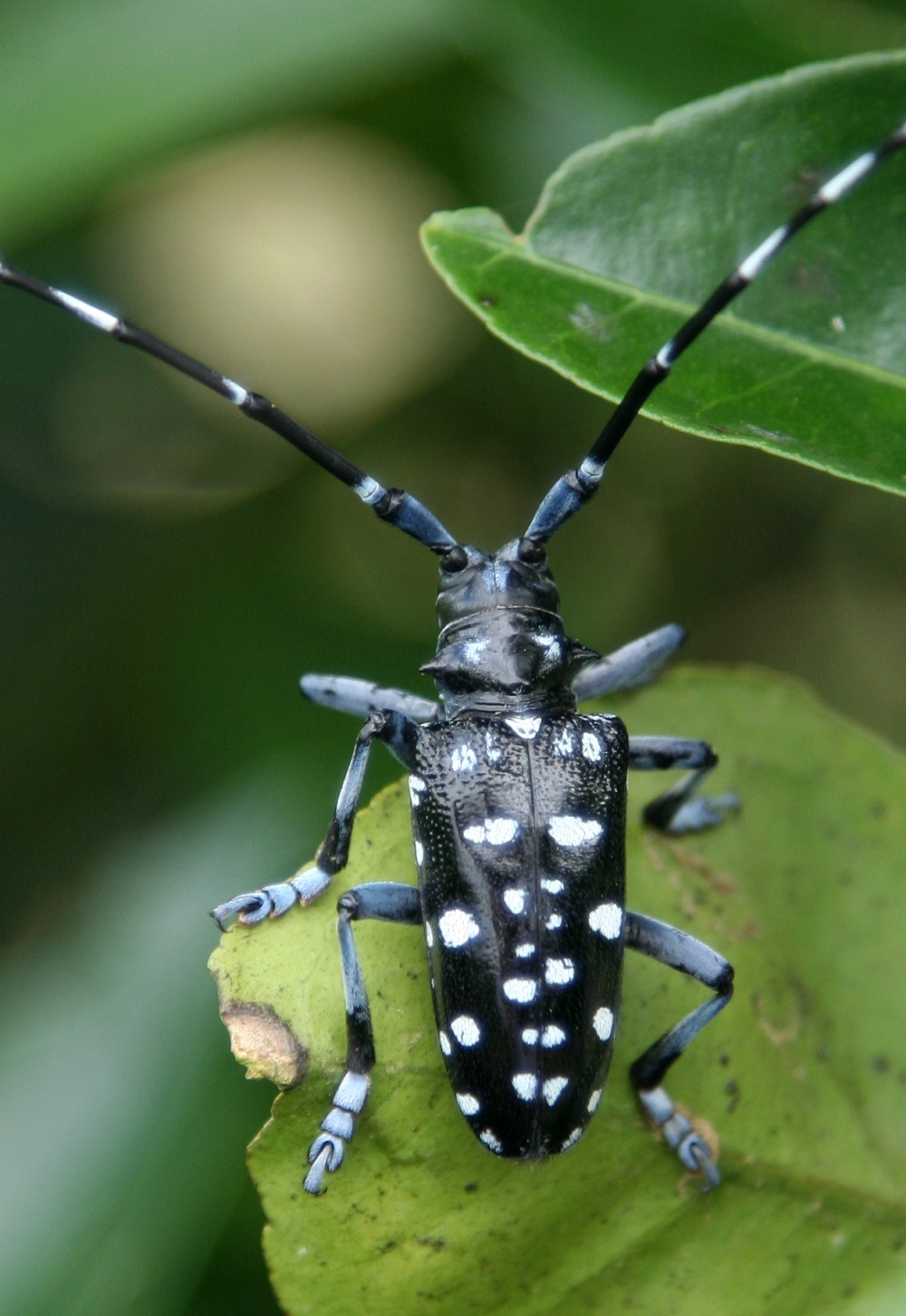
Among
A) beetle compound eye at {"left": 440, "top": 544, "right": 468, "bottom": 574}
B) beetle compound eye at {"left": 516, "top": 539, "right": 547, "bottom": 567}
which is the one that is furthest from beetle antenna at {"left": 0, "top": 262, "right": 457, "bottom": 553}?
→ beetle compound eye at {"left": 516, "top": 539, "right": 547, "bottom": 567}

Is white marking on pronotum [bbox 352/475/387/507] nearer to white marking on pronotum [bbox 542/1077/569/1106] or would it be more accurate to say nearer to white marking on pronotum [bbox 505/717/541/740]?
white marking on pronotum [bbox 505/717/541/740]

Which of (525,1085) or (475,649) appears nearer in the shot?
(525,1085)

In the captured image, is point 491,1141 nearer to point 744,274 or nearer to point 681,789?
point 681,789

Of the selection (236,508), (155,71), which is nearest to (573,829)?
(236,508)

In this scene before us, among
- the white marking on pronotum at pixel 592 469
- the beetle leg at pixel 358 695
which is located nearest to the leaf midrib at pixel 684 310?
the white marking on pronotum at pixel 592 469

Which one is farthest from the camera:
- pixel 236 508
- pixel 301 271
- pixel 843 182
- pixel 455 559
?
pixel 301 271

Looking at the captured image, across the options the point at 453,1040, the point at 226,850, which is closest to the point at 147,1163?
the point at 226,850

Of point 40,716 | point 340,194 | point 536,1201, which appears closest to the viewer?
point 536,1201

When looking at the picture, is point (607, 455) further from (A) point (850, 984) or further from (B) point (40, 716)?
(B) point (40, 716)
